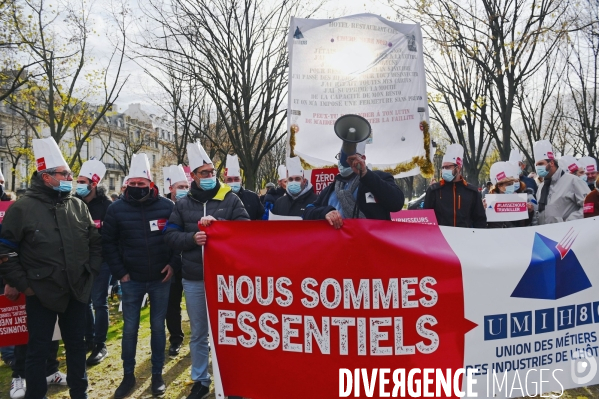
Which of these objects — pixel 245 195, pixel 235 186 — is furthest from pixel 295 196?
pixel 235 186

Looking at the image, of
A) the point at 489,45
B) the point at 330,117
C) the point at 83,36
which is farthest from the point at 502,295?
the point at 83,36

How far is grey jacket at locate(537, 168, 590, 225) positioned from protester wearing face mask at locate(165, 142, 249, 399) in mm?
4683

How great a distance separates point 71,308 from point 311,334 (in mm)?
2443

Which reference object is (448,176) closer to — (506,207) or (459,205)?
(459,205)

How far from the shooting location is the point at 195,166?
4.84 meters

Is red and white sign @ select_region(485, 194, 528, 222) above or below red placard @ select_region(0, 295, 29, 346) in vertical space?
above

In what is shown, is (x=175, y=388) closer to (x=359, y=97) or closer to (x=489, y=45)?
(x=359, y=97)

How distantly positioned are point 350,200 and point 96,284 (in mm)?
4071

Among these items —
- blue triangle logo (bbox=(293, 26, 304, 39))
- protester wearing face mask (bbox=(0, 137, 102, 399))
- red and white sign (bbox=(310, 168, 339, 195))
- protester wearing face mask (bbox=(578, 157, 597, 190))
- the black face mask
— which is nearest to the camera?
protester wearing face mask (bbox=(0, 137, 102, 399))

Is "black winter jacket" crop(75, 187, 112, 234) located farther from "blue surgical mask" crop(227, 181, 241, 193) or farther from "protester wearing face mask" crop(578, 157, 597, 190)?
"protester wearing face mask" crop(578, 157, 597, 190)

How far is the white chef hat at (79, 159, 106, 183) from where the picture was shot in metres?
6.47

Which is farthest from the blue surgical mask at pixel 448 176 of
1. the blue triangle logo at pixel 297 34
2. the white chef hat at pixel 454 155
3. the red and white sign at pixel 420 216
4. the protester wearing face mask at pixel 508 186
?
the blue triangle logo at pixel 297 34

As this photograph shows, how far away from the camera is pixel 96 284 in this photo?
246 inches

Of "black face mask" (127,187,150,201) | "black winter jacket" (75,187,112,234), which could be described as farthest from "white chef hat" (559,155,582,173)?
"black winter jacket" (75,187,112,234)
